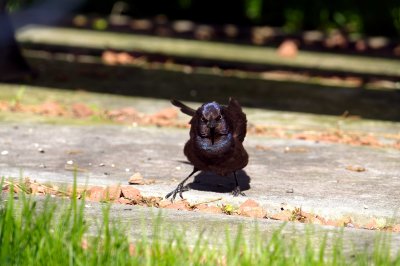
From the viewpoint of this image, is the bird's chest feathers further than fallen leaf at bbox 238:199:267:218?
Yes

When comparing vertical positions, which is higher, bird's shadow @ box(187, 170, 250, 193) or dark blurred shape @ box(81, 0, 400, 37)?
dark blurred shape @ box(81, 0, 400, 37)

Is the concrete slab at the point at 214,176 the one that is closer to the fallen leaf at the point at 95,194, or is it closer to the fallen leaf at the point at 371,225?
the fallen leaf at the point at 371,225

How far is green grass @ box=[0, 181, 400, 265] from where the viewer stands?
346 cm

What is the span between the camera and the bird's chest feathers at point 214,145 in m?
4.70

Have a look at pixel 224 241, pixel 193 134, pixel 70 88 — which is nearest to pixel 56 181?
pixel 193 134

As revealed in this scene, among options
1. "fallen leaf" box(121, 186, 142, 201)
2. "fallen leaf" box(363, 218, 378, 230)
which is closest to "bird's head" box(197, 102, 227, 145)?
"fallen leaf" box(121, 186, 142, 201)

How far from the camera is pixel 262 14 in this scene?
37.1ft

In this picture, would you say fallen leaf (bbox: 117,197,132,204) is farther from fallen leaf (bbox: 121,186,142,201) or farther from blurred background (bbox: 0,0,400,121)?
blurred background (bbox: 0,0,400,121)

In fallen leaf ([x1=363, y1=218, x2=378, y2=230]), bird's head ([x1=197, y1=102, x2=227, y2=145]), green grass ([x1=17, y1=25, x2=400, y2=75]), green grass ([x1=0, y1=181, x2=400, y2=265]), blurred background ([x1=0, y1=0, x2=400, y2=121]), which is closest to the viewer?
green grass ([x1=0, y1=181, x2=400, y2=265])

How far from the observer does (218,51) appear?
1003cm

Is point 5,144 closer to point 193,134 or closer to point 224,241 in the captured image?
point 193,134

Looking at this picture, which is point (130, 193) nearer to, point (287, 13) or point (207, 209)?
point (207, 209)

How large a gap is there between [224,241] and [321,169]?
70.4 inches

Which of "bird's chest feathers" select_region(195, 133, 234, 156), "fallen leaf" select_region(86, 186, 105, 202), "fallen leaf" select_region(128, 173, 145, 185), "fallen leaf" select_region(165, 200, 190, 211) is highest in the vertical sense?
"bird's chest feathers" select_region(195, 133, 234, 156)
